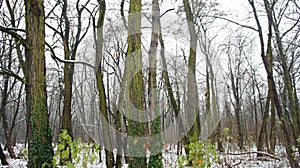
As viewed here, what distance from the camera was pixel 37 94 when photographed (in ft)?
18.9

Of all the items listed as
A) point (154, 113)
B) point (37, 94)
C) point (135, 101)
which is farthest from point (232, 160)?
point (37, 94)

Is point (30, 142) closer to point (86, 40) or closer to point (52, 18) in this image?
point (52, 18)

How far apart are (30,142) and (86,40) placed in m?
12.1

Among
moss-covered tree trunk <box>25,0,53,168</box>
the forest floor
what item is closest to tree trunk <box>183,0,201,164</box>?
the forest floor

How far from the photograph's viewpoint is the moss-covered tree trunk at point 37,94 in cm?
550

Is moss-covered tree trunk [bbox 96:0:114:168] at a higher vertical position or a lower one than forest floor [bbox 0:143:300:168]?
higher

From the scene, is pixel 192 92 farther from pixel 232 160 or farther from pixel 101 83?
pixel 232 160

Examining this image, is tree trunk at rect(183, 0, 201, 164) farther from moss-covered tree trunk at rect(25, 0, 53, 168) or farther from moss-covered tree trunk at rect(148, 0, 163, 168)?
moss-covered tree trunk at rect(25, 0, 53, 168)

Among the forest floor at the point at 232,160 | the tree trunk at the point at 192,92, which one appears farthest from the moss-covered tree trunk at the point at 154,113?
the tree trunk at the point at 192,92

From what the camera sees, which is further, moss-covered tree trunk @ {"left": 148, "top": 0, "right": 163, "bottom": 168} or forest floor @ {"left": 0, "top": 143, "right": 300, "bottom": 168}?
moss-covered tree trunk @ {"left": 148, "top": 0, "right": 163, "bottom": 168}

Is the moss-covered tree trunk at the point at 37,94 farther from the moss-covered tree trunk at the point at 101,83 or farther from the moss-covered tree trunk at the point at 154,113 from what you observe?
the moss-covered tree trunk at the point at 101,83

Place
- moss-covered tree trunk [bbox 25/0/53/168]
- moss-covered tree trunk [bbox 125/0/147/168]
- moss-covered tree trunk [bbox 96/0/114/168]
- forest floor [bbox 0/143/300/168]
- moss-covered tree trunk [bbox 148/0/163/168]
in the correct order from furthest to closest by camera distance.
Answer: moss-covered tree trunk [bbox 96/0/114/168] < moss-covered tree trunk [bbox 148/0/163/168] < moss-covered tree trunk [bbox 125/0/147/168] < moss-covered tree trunk [bbox 25/0/53/168] < forest floor [bbox 0/143/300/168]

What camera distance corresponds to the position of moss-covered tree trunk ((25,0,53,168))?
550 centimetres

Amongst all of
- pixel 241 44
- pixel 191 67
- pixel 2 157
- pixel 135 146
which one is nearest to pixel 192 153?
pixel 135 146
